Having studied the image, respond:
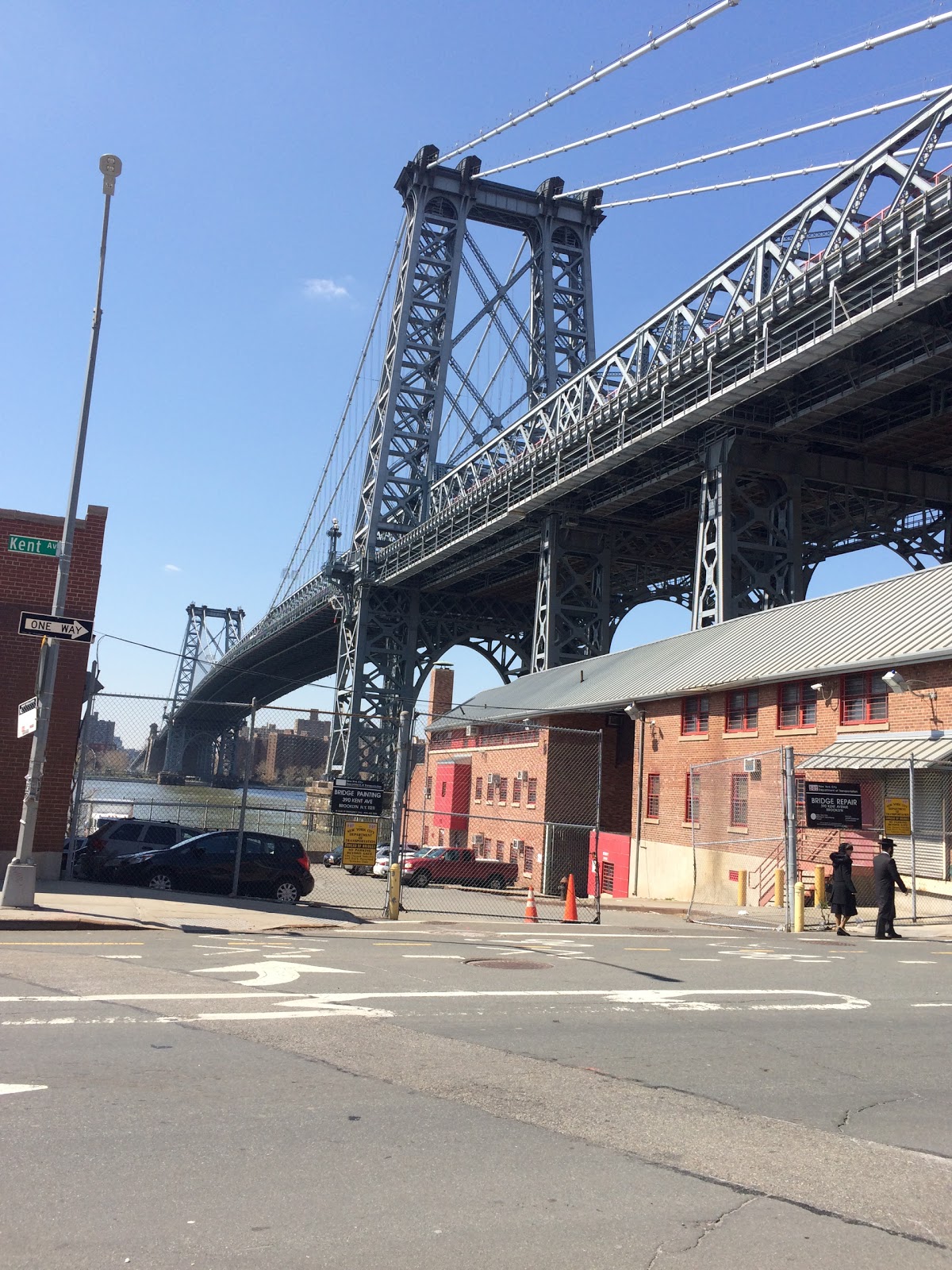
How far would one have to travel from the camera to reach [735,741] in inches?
1170

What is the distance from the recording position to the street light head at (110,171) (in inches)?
603

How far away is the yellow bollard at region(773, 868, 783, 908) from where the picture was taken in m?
25.1

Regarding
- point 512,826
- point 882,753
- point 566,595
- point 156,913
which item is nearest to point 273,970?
point 156,913

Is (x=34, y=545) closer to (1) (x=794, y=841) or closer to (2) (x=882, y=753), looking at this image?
(1) (x=794, y=841)

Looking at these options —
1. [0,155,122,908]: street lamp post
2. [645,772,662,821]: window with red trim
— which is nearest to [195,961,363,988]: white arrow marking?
[0,155,122,908]: street lamp post

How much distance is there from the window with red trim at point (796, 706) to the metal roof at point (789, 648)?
0.64m

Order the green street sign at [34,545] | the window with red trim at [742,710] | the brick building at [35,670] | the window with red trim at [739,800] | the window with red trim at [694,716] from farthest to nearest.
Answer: the window with red trim at [694,716] → the window with red trim at [742,710] → the window with red trim at [739,800] → the brick building at [35,670] → the green street sign at [34,545]

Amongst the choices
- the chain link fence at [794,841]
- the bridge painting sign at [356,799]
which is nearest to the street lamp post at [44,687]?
the bridge painting sign at [356,799]

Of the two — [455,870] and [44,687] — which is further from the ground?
[44,687]

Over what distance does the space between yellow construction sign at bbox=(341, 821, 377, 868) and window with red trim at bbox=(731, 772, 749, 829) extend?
589 inches

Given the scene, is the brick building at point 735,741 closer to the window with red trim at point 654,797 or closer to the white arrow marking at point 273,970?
the window with red trim at point 654,797

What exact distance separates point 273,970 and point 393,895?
6.81 metres

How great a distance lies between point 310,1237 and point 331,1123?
A: 146 cm

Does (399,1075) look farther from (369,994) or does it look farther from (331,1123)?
(369,994)
